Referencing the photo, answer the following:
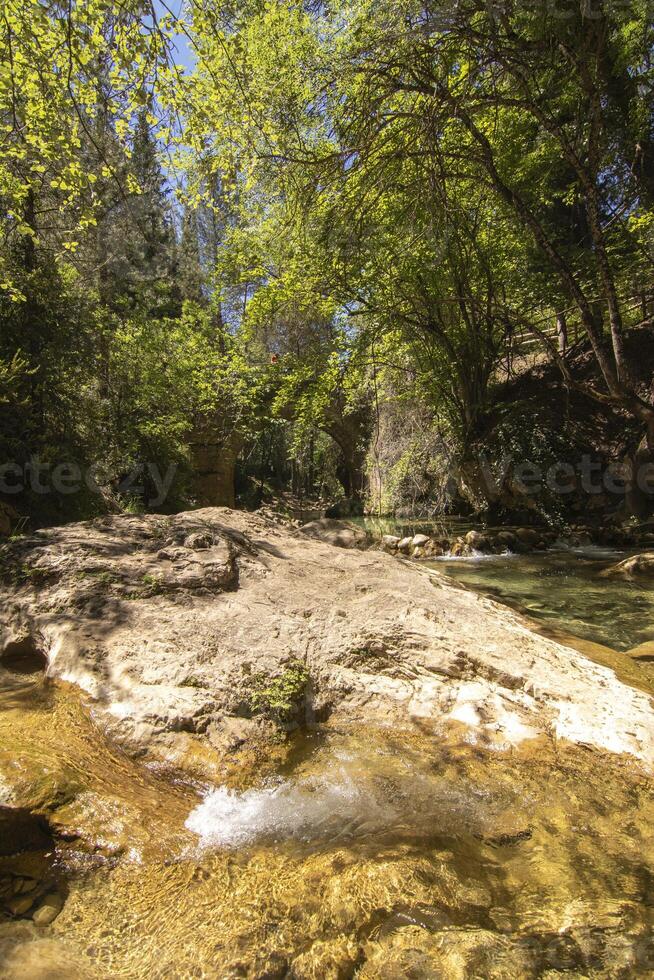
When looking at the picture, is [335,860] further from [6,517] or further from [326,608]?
[6,517]

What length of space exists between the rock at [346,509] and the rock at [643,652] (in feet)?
49.6

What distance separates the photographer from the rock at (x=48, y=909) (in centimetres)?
141

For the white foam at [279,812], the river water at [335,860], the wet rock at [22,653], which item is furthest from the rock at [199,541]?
the white foam at [279,812]

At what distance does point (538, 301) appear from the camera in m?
9.60

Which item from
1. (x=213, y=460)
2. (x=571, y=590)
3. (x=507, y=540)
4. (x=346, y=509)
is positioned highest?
(x=213, y=460)

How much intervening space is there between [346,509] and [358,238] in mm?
14856

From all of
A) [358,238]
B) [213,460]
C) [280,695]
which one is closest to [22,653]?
[280,695]

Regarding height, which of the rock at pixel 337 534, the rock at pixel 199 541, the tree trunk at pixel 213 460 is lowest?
the rock at pixel 337 534

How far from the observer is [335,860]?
5.46ft

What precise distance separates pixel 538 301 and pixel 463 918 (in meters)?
10.5

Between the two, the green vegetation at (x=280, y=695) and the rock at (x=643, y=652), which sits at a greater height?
the green vegetation at (x=280, y=695)

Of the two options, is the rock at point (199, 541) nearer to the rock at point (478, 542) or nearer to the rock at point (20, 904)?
the rock at point (20, 904)

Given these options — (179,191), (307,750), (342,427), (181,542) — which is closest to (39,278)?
(179,191)

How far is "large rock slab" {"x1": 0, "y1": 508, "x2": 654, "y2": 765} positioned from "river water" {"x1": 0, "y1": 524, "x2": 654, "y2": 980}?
16 cm
